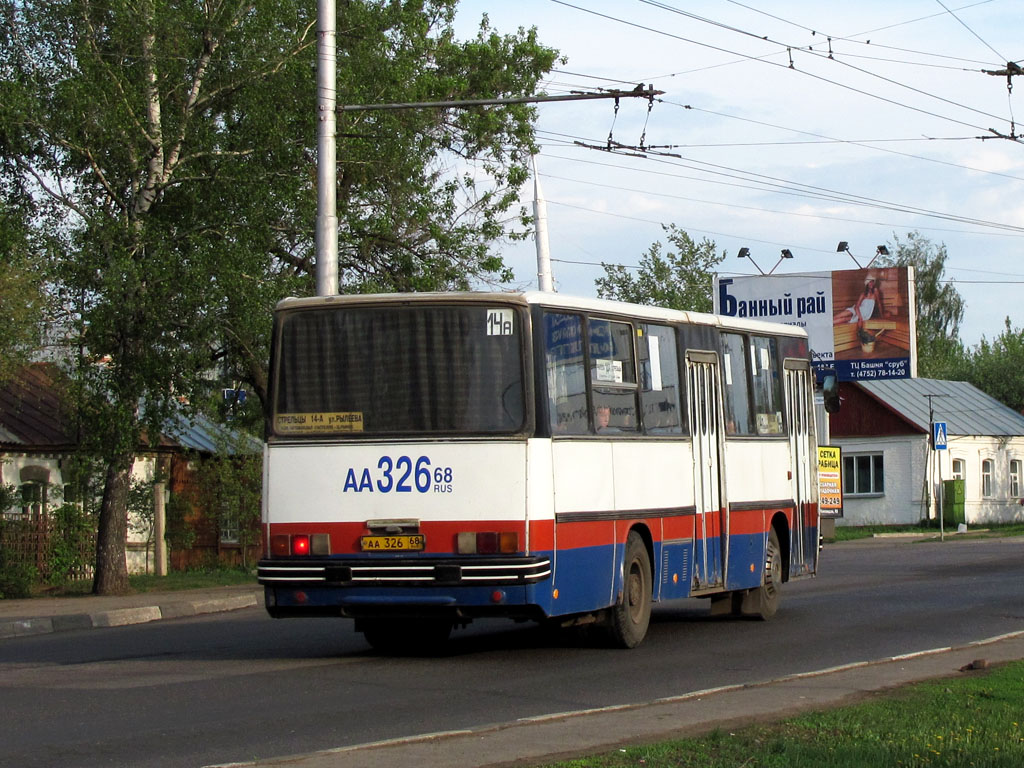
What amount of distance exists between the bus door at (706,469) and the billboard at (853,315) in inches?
1245

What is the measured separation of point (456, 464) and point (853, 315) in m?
36.9

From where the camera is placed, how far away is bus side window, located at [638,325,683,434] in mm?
14586

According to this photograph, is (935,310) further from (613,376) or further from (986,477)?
(613,376)

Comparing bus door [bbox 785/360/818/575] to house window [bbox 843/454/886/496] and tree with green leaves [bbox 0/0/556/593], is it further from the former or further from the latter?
house window [bbox 843/454/886/496]

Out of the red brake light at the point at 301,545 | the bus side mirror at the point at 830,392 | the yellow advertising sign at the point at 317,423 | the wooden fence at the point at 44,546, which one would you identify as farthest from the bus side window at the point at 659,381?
the wooden fence at the point at 44,546

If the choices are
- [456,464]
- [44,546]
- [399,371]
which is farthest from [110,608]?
[456,464]

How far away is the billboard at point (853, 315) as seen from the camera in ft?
155

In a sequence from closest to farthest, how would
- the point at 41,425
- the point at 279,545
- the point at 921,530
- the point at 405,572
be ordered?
the point at 405,572, the point at 279,545, the point at 41,425, the point at 921,530

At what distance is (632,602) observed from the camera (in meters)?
14.3

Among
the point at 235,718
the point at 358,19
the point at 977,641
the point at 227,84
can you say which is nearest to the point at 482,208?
the point at 358,19

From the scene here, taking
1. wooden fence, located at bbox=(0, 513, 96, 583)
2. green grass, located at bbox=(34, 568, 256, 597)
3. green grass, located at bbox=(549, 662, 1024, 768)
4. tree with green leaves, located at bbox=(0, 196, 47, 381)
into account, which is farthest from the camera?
wooden fence, located at bbox=(0, 513, 96, 583)

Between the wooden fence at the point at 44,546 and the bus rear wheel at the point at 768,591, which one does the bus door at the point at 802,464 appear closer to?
the bus rear wheel at the point at 768,591

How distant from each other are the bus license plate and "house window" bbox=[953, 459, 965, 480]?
1818 inches

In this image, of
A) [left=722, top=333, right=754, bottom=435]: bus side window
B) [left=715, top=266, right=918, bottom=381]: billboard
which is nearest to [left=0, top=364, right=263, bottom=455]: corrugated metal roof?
[left=722, top=333, right=754, bottom=435]: bus side window
